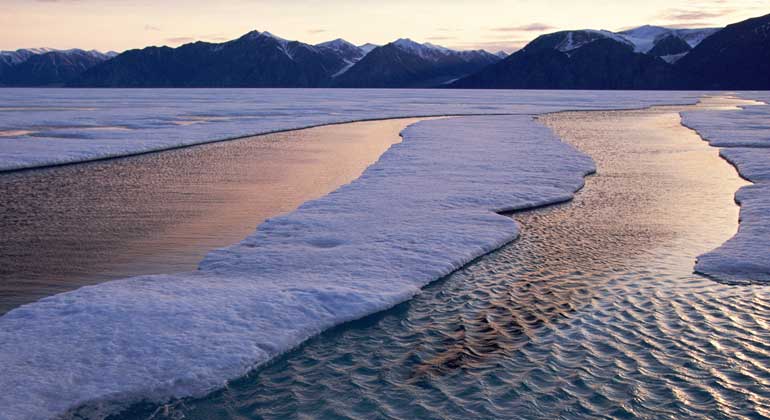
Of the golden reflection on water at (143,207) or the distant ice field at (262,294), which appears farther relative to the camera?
the golden reflection on water at (143,207)

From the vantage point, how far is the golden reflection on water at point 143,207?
1168 centimetres

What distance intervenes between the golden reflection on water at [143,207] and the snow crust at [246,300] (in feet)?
3.80

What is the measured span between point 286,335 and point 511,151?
19.9m

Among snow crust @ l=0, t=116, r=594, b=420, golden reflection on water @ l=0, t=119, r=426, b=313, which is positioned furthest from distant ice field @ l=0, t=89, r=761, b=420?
golden reflection on water @ l=0, t=119, r=426, b=313

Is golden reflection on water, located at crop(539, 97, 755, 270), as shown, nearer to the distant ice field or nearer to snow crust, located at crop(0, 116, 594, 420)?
the distant ice field

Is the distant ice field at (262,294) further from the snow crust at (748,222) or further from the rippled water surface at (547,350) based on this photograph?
the snow crust at (748,222)

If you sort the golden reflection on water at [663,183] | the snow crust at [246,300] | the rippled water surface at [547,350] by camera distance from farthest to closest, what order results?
1. the golden reflection on water at [663,183]
2. the snow crust at [246,300]
3. the rippled water surface at [547,350]

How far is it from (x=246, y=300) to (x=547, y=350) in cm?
398

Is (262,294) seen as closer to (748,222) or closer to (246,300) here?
(246,300)

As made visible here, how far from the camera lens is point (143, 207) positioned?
55.4ft

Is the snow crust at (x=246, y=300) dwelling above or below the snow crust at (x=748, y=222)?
above

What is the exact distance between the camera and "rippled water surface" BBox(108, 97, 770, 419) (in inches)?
273

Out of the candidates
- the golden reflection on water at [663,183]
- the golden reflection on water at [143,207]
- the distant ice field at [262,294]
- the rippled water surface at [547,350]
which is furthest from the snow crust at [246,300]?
the golden reflection on water at [663,183]

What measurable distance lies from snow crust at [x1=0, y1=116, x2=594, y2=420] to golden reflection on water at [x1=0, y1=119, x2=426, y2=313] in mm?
1157
